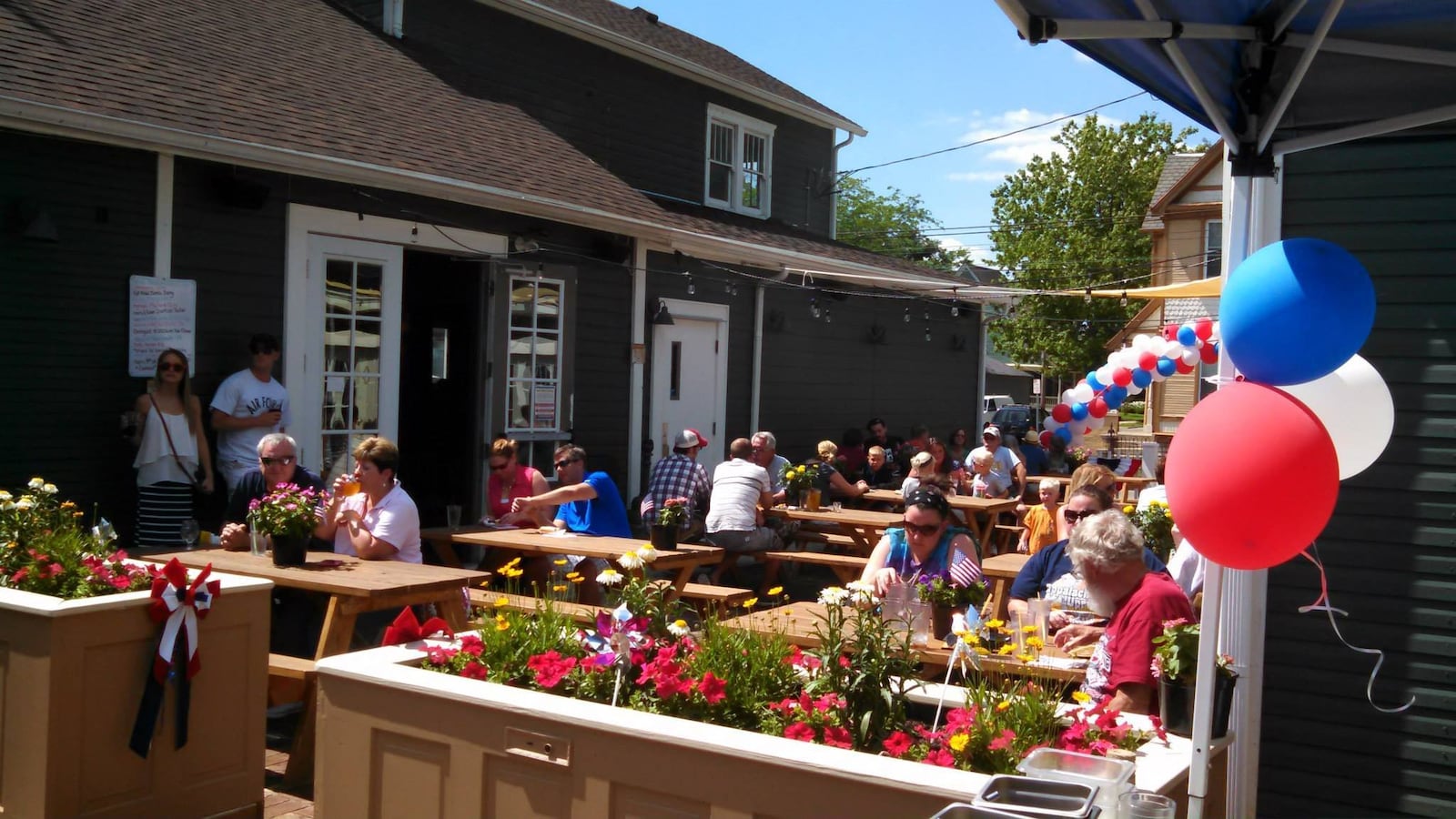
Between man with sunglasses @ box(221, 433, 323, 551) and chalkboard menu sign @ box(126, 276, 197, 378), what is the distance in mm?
1510

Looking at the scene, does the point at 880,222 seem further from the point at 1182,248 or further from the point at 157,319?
the point at 157,319

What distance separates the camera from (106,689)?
408 cm

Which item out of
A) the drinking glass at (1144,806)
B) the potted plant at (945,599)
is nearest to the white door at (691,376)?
the potted plant at (945,599)

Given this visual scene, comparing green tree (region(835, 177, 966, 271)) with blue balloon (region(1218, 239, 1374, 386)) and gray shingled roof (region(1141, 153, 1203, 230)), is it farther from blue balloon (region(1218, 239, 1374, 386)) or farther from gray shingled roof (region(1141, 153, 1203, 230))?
blue balloon (region(1218, 239, 1374, 386))

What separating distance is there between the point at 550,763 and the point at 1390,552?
10.6 feet

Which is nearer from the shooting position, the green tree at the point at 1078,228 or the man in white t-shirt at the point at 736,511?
the man in white t-shirt at the point at 736,511

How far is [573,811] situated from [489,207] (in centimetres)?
718

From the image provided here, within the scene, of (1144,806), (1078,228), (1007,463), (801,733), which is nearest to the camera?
(1144,806)

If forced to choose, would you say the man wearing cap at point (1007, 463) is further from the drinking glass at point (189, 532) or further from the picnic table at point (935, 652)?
the drinking glass at point (189, 532)

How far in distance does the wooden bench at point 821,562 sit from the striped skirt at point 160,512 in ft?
13.5

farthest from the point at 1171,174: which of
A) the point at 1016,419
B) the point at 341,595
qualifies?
the point at 341,595

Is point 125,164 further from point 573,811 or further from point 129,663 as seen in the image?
point 573,811

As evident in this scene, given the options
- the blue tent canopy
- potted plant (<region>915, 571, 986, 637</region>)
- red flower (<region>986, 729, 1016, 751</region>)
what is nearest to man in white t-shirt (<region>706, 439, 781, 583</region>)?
potted plant (<region>915, 571, 986, 637</region>)

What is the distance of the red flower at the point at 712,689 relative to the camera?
3121mm
